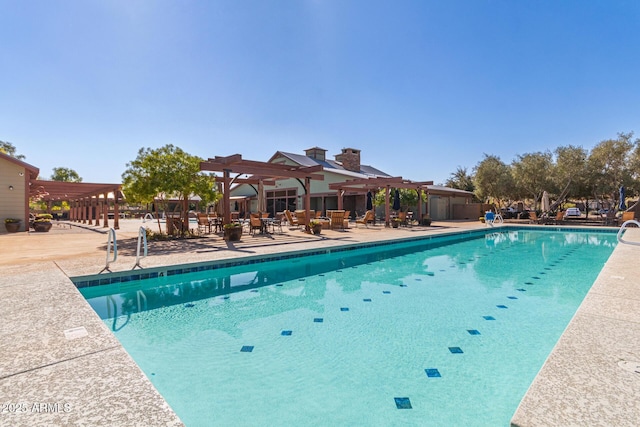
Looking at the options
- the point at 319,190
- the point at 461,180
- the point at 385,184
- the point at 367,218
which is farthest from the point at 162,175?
the point at 461,180

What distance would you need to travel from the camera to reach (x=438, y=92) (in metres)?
16.2

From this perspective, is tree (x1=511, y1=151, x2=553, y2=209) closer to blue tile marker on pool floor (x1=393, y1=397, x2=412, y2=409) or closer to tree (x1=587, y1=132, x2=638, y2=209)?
tree (x1=587, y1=132, x2=638, y2=209)

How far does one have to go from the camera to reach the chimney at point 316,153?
31.9 m

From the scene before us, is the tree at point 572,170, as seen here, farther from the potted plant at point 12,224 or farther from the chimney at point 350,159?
the potted plant at point 12,224

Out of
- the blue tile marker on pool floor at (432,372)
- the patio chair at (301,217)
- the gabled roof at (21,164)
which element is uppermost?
the gabled roof at (21,164)

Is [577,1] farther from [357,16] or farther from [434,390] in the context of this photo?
[434,390]

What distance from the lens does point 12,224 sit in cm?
1360

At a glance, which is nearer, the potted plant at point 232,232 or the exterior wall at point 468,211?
the potted plant at point 232,232

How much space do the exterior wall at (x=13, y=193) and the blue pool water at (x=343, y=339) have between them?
519 inches

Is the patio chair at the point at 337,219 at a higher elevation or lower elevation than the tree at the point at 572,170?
lower

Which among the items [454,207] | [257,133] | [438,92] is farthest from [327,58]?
[454,207]

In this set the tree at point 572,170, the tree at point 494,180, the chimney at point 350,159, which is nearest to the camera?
the tree at point 572,170

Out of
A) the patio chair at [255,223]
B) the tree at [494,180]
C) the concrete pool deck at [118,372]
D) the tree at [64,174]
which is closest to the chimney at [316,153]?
the tree at [494,180]

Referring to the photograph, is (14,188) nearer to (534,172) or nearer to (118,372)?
(118,372)
